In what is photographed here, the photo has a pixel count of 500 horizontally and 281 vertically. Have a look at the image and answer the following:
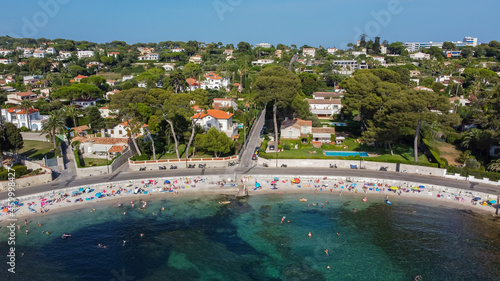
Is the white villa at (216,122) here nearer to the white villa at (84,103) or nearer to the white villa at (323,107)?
the white villa at (323,107)

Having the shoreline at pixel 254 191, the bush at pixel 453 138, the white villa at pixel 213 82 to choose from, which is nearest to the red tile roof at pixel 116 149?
the shoreline at pixel 254 191

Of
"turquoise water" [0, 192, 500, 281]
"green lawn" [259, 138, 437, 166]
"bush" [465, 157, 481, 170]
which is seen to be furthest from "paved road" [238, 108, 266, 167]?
"bush" [465, 157, 481, 170]

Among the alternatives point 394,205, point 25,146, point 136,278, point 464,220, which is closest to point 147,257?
point 136,278

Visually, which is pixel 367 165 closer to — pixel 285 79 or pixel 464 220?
pixel 464 220

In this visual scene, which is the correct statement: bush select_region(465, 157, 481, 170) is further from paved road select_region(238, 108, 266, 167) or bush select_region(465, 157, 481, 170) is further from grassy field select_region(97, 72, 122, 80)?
grassy field select_region(97, 72, 122, 80)

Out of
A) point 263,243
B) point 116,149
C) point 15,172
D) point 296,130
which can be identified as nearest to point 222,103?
point 296,130

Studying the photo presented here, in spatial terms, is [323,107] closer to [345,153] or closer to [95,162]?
[345,153]

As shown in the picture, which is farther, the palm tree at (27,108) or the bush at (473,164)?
the palm tree at (27,108)

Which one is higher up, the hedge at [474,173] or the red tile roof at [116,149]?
the red tile roof at [116,149]
